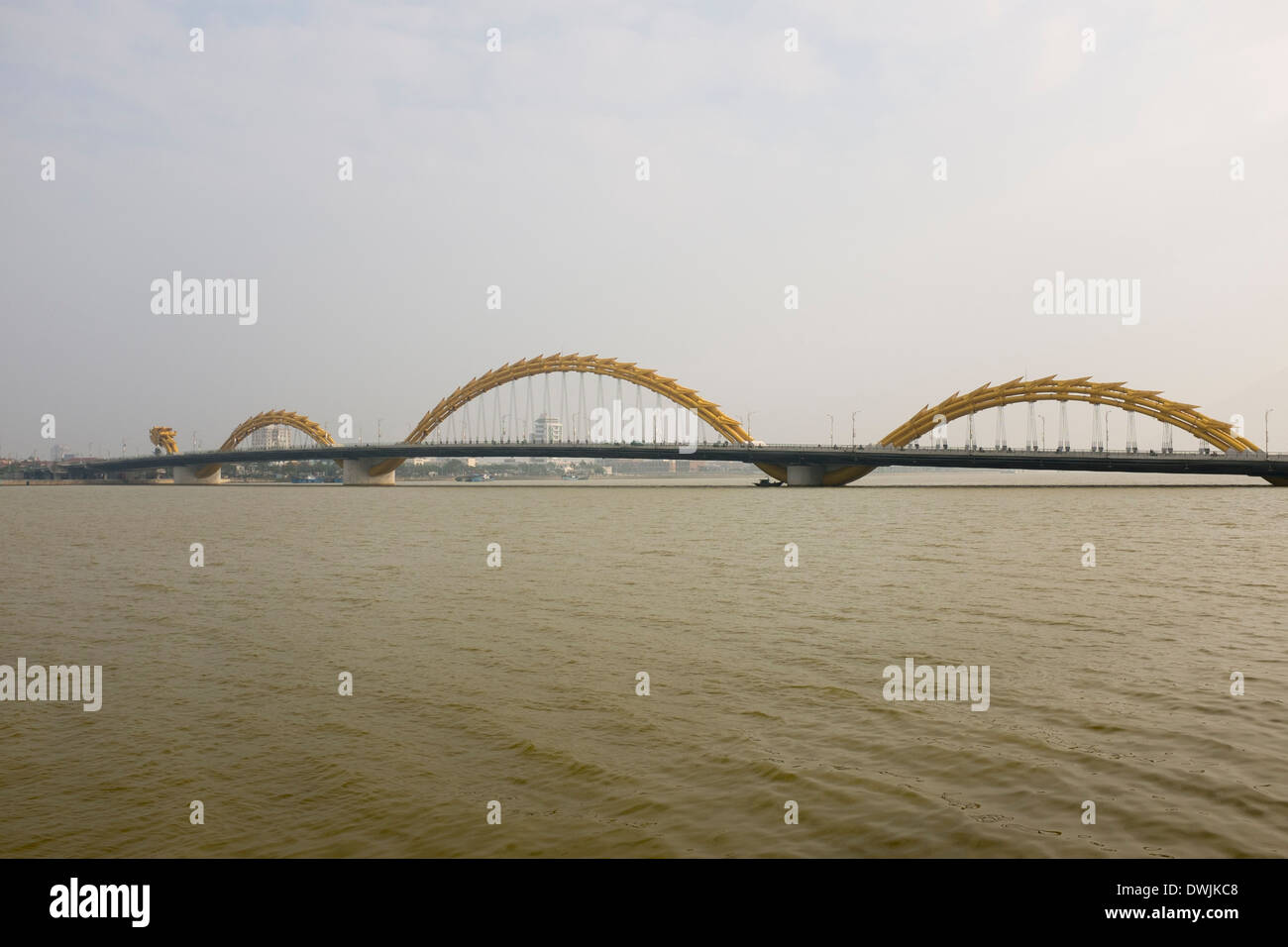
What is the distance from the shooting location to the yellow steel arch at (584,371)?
9131 cm

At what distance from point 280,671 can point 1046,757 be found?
8.02 metres

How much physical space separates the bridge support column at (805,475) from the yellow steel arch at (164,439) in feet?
401

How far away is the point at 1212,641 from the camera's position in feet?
36.9

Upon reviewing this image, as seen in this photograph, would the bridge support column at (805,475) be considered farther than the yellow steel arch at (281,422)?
No

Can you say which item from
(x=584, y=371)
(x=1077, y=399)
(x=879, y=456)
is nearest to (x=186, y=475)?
(x=584, y=371)

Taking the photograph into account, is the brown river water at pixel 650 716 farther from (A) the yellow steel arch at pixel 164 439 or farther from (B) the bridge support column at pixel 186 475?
(A) the yellow steel arch at pixel 164 439

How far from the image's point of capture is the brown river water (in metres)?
5.60

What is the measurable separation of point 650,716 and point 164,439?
171589 mm

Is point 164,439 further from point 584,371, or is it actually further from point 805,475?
point 805,475

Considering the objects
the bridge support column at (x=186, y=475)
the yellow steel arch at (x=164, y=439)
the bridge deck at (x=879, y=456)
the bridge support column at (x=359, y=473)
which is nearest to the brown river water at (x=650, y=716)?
the bridge deck at (x=879, y=456)

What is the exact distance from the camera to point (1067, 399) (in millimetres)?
83062

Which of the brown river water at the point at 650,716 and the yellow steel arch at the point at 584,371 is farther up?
the yellow steel arch at the point at 584,371

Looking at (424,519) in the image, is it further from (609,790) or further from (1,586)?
(609,790)

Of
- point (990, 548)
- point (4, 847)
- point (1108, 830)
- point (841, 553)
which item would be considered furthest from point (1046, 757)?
point (990, 548)
